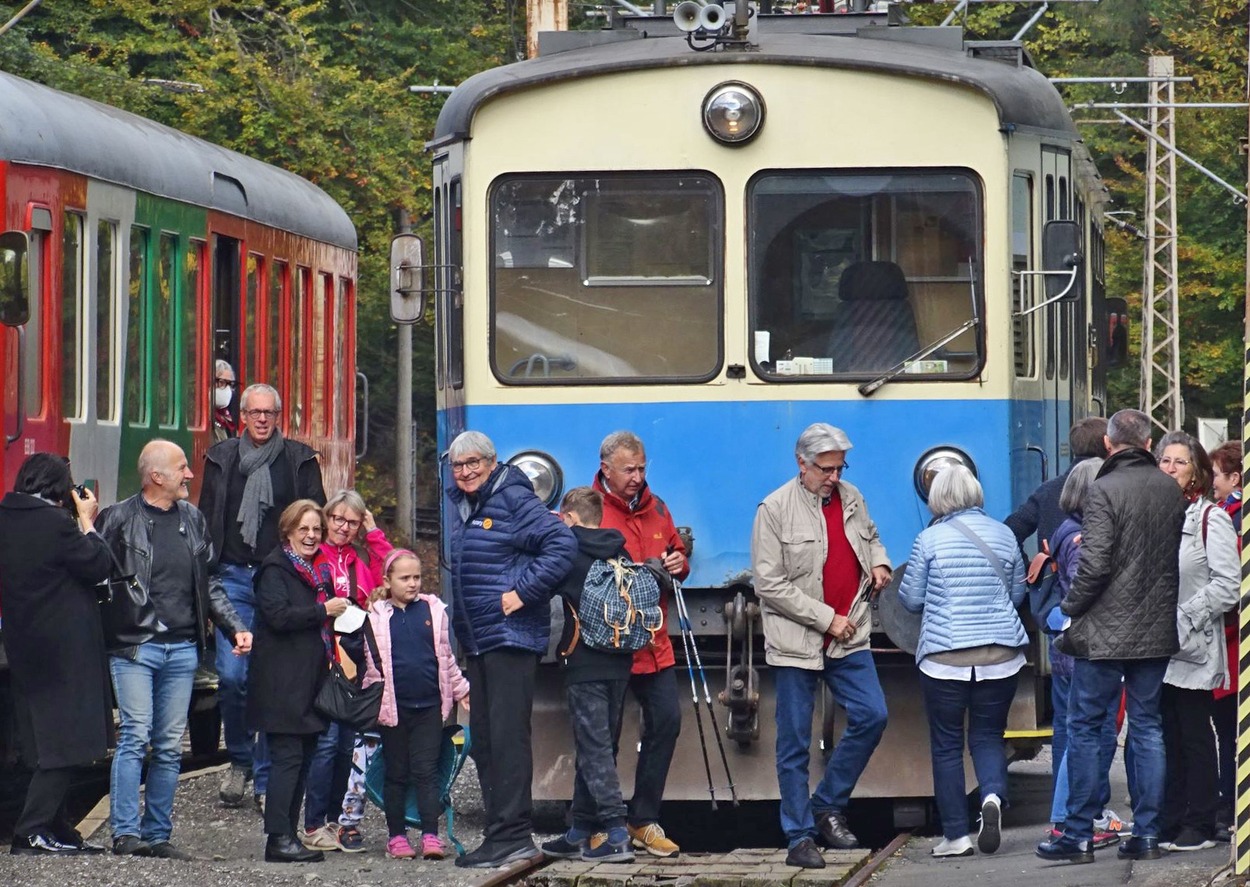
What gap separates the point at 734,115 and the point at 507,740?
2852 mm

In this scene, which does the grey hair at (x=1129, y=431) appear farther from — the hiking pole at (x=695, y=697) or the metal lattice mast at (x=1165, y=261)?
the metal lattice mast at (x=1165, y=261)

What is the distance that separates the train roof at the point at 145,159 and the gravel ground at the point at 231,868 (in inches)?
125

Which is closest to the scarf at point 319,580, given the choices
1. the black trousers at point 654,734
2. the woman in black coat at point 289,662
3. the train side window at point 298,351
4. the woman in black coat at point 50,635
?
the woman in black coat at point 289,662

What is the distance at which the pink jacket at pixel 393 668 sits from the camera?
9977 millimetres

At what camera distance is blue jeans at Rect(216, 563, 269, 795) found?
11375mm

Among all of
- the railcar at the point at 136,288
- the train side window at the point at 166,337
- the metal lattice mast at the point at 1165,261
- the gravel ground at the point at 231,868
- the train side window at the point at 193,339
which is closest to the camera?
the gravel ground at the point at 231,868

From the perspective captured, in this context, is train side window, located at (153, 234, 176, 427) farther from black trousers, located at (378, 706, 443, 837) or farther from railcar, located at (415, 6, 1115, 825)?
black trousers, located at (378, 706, 443, 837)

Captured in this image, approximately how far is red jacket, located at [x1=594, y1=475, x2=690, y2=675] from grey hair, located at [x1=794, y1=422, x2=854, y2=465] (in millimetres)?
669

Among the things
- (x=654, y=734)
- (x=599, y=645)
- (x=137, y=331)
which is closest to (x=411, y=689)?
(x=599, y=645)

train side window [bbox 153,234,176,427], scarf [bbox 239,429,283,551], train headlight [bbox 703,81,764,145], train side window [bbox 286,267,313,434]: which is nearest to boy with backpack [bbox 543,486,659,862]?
train headlight [bbox 703,81,764,145]

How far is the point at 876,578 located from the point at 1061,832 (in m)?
1.21

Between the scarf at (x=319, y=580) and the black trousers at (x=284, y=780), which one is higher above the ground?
the scarf at (x=319, y=580)

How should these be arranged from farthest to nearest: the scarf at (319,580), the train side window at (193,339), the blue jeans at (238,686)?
the train side window at (193,339) → the blue jeans at (238,686) → the scarf at (319,580)

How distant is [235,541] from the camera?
37.1 ft
